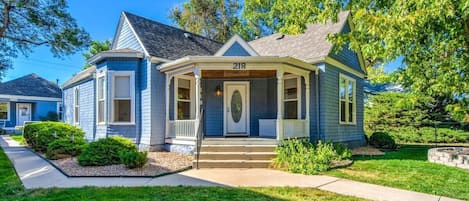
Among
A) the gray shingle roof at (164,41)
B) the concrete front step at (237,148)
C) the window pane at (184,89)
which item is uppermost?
the gray shingle roof at (164,41)

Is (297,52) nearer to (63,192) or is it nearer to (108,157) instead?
(108,157)

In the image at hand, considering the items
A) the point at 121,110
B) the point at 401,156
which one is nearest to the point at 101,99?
the point at 121,110

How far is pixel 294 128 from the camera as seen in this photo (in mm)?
10211

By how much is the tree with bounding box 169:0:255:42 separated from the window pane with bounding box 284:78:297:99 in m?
15.1

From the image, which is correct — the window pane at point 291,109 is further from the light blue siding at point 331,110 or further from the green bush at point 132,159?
the green bush at point 132,159

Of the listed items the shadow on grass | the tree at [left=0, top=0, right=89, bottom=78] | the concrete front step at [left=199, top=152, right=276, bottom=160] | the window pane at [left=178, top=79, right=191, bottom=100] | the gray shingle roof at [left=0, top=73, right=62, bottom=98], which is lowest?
the shadow on grass

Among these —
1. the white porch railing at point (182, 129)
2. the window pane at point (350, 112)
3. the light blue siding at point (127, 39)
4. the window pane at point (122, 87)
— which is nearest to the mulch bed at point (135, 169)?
the white porch railing at point (182, 129)

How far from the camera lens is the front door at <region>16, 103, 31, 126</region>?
25.5 metres

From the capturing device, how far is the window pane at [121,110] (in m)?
11.6

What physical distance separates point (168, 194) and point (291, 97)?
729cm

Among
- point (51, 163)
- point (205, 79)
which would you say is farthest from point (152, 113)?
point (51, 163)

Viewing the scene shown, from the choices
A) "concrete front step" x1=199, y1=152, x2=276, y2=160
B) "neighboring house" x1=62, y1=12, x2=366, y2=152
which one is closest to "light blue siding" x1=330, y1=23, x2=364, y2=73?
"neighboring house" x1=62, y1=12, x2=366, y2=152

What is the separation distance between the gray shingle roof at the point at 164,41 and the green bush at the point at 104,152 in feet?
12.1

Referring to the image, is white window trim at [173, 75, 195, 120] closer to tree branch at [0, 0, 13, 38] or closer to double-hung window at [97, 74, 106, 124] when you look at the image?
double-hung window at [97, 74, 106, 124]
